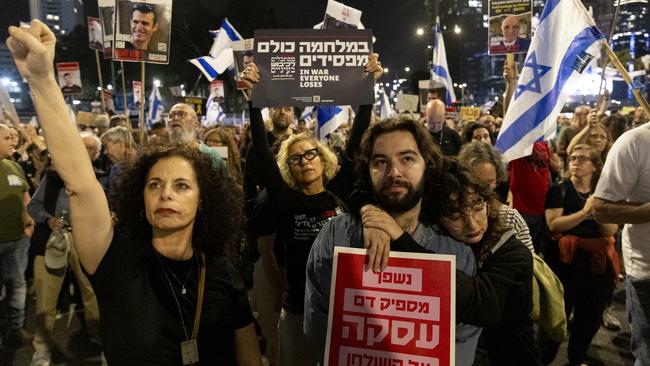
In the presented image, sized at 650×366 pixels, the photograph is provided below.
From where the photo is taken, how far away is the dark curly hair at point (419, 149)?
2.18m

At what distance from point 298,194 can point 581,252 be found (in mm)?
2585

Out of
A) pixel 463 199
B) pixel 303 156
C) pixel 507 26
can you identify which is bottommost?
pixel 463 199

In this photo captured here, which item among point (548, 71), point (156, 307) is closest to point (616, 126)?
point (548, 71)

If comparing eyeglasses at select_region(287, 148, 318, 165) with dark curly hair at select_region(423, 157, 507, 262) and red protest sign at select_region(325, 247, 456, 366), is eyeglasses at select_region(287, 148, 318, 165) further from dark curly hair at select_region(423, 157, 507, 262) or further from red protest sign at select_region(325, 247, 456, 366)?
red protest sign at select_region(325, 247, 456, 366)

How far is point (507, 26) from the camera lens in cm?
666

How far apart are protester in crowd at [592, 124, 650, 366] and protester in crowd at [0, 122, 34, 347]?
5.61m

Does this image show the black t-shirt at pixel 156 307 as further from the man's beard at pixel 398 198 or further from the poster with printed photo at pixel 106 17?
the poster with printed photo at pixel 106 17

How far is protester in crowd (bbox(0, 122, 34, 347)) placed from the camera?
5.36 m

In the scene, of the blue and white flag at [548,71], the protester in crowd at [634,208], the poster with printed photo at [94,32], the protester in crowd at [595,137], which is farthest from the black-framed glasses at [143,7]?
the poster with printed photo at [94,32]

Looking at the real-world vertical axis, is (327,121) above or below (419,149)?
above

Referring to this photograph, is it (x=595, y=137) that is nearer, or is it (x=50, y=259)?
(x=50, y=259)

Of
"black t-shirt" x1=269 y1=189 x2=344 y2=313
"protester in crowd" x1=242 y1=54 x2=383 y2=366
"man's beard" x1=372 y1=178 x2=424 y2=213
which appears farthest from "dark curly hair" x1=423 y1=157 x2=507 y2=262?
"black t-shirt" x1=269 y1=189 x2=344 y2=313

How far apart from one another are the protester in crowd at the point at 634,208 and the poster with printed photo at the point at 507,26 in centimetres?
370

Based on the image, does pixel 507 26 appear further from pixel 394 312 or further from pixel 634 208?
pixel 394 312
